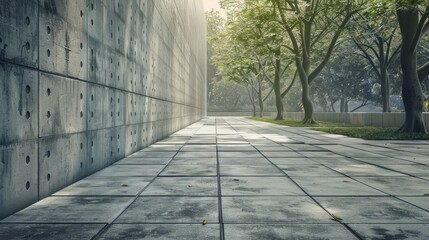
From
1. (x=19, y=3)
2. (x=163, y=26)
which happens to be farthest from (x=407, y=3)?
(x=19, y=3)

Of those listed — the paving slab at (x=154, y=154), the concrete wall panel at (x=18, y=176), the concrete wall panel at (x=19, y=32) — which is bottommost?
the paving slab at (x=154, y=154)

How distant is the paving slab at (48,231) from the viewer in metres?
3.40

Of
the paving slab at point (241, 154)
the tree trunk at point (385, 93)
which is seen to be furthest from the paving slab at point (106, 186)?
the tree trunk at point (385, 93)

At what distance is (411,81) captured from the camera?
16.3 metres

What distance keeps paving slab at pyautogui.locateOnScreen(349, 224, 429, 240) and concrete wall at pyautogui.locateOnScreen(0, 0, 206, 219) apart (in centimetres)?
365

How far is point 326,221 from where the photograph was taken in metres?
3.89

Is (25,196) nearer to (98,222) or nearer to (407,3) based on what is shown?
(98,222)

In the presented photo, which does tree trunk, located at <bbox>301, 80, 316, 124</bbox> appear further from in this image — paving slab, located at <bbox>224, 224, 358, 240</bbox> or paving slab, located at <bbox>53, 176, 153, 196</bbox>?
paving slab, located at <bbox>224, 224, 358, 240</bbox>

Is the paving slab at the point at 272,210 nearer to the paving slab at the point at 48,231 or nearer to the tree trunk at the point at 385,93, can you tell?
the paving slab at the point at 48,231

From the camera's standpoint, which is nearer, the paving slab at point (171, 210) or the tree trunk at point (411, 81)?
A: the paving slab at point (171, 210)

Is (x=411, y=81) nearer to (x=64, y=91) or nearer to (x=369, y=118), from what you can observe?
(x=369, y=118)

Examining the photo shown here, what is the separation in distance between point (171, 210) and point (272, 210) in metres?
1.16

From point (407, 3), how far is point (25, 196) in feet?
41.5

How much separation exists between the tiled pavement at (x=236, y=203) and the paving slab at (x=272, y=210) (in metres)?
0.01
